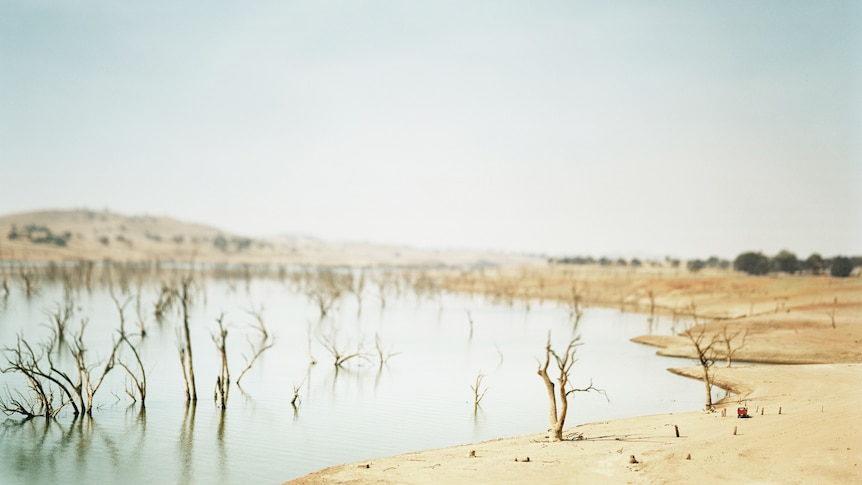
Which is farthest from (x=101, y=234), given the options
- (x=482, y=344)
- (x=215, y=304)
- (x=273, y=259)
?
(x=482, y=344)

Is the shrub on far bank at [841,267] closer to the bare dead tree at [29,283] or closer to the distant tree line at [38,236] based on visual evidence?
the bare dead tree at [29,283]

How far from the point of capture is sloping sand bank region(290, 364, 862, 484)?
1209 cm

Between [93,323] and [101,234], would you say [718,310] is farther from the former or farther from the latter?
[101,234]

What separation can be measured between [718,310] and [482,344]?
919 inches

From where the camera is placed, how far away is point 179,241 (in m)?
154

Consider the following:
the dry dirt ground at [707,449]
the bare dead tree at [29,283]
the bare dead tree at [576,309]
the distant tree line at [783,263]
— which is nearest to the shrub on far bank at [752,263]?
the distant tree line at [783,263]

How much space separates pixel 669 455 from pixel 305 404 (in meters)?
11.9

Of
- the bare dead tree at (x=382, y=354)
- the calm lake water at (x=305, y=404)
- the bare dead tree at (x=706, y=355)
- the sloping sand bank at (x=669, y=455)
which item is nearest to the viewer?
the sloping sand bank at (x=669, y=455)

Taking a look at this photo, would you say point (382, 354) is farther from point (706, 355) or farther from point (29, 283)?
point (29, 283)

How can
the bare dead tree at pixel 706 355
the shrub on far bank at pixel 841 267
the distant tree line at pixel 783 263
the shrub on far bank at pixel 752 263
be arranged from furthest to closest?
the shrub on far bank at pixel 752 263
the distant tree line at pixel 783 263
the shrub on far bank at pixel 841 267
the bare dead tree at pixel 706 355

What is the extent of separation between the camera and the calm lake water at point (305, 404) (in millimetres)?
15164

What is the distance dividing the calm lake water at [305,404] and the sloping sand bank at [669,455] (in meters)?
2.20

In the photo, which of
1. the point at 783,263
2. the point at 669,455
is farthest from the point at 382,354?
the point at 783,263

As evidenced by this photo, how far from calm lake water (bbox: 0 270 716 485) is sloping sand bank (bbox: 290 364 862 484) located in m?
2.20
